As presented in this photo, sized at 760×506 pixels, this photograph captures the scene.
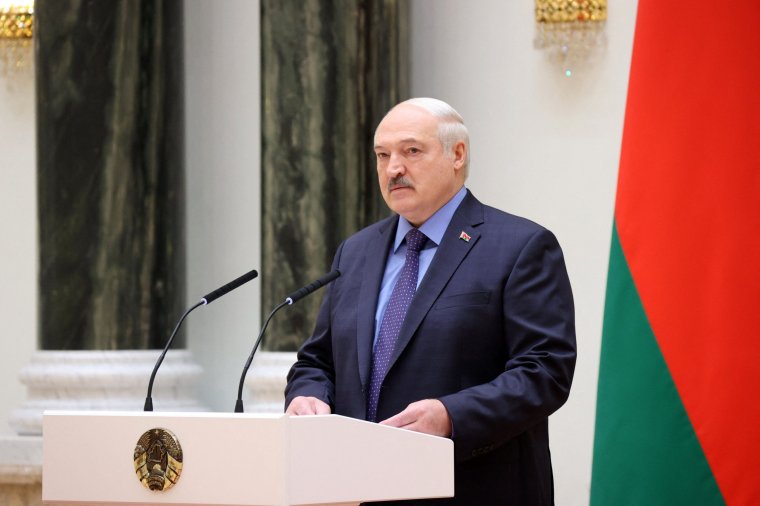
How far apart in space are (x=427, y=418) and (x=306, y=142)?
2.33 metres

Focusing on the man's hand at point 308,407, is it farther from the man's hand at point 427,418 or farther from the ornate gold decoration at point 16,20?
the ornate gold decoration at point 16,20

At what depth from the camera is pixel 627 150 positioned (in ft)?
13.2

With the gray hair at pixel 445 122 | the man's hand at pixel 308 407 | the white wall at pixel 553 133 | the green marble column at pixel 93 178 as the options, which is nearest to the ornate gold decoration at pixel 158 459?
the man's hand at pixel 308 407

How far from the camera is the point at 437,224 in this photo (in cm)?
331

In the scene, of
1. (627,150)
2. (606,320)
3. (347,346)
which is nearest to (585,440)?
(606,320)

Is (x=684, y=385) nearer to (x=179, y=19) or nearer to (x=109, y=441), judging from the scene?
(x=109, y=441)

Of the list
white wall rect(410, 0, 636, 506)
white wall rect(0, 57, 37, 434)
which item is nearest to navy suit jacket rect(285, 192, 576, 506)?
white wall rect(410, 0, 636, 506)

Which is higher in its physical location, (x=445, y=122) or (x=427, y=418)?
(x=445, y=122)

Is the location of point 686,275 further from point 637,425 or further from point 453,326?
point 453,326

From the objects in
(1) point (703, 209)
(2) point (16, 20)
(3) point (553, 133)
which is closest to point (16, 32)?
(2) point (16, 20)

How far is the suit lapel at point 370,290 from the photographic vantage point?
3.17 m

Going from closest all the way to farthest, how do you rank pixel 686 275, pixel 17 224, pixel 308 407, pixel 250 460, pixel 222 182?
pixel 250 460, pixel 308 407, pixel 686 275, pixel 222 182, pixel 17 224

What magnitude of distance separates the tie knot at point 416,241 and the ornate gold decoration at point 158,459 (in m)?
1.01

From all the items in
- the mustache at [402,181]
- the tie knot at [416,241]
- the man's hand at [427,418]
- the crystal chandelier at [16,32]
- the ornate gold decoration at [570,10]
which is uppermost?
the ornate gold decoration at [570,10]
